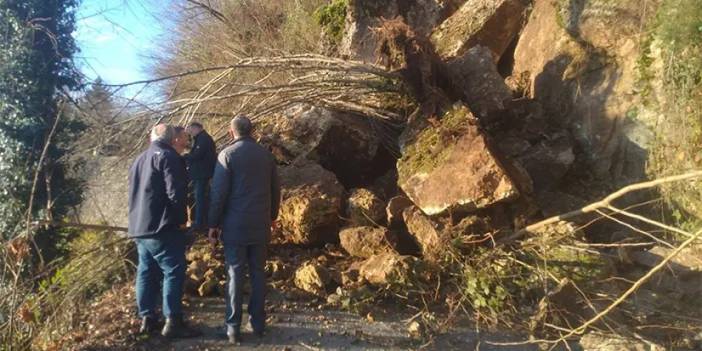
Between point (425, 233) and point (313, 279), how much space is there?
120 centimetres

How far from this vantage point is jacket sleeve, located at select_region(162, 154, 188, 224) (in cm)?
517

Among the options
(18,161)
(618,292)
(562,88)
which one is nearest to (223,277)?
(618,292)

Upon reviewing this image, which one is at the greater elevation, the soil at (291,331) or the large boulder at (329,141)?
the large boulder at (329,141)

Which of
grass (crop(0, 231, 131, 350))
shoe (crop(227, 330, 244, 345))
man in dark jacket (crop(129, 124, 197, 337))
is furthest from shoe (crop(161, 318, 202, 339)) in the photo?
grass (crop(0, 231, 131, 350))

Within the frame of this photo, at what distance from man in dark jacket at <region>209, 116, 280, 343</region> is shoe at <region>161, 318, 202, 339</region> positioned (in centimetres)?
36

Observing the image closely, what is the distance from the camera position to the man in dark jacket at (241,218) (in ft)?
→ 16.9

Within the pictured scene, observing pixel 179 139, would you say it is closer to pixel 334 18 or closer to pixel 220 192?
pixel 220 192

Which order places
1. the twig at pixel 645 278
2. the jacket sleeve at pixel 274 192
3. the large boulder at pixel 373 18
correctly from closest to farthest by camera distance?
1. the twig at pixel 645 278
2. the jacket sleeve at pixel 274 192
3. the large boulder at pixel 373 18

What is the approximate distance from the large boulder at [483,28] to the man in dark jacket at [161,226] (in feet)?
16.6

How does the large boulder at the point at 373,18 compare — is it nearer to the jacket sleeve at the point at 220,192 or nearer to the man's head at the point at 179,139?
the man's head at the point at 179,139

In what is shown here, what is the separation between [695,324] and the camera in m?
5.71

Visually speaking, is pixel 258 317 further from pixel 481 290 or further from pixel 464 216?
pixel 464 216

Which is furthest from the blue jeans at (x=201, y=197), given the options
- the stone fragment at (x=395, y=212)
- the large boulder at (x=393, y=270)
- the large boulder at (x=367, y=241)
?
the stone fragment at (x=395, y=212)

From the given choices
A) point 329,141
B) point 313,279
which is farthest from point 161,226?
point 329,141
